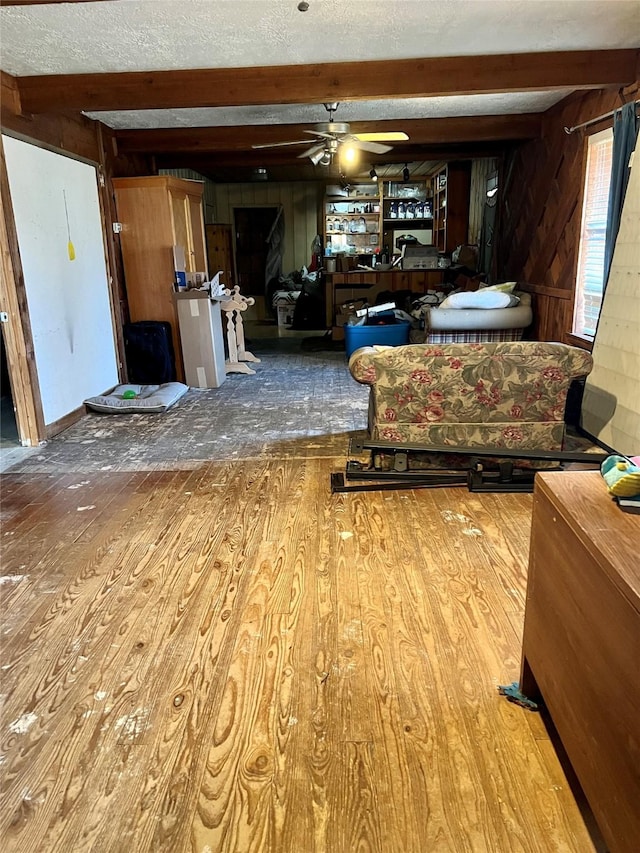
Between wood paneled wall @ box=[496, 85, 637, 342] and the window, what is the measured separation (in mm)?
78

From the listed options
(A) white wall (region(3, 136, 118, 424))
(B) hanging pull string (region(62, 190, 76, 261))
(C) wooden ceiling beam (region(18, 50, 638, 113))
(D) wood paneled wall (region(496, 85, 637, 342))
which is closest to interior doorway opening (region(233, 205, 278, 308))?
(D) wood paneled wall (region(496, 85, 637, 342))

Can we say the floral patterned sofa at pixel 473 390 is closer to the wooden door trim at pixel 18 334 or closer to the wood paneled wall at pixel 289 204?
the wooden door trim at pixel 18 334

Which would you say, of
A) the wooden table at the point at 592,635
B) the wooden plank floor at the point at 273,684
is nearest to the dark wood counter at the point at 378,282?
the wooden plank floor at the point at 273,684

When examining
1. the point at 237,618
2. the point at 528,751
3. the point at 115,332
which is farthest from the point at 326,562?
the point at 115,332

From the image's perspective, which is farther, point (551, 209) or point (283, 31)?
point (551, 209)

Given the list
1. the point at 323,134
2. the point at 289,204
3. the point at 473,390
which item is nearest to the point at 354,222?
the point at 289,204

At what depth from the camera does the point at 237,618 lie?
219 centimetres

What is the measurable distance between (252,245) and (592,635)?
10.9 meters

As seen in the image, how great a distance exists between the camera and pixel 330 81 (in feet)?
12.9

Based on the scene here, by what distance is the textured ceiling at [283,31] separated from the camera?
306cm

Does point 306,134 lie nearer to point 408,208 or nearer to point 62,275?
point 62,275

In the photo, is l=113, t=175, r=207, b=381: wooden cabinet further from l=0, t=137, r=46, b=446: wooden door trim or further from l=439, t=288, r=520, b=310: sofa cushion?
l=439, t=288, r=520, b=310: sofa cushion

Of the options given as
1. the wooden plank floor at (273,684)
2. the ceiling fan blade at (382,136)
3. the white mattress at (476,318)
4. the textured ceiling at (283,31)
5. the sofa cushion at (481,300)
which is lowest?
the wooden plank floor at (273,684)

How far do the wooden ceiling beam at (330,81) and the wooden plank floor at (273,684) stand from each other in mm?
2739
